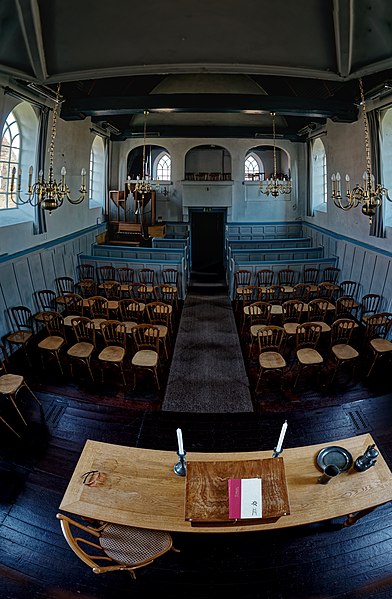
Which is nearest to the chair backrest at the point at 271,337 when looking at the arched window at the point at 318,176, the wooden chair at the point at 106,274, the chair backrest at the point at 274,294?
the chair backrest at the point at 274,294

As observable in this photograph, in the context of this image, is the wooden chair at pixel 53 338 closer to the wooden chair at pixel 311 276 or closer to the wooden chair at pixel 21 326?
the wooden chair at pixel 21 326

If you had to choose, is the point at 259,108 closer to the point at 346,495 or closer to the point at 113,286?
the point at 113,286

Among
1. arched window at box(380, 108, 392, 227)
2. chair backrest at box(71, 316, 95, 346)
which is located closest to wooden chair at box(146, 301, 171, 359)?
chair backrest at box(71, 316, 95, 346)

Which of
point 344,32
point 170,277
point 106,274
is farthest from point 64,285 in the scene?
point 344,32

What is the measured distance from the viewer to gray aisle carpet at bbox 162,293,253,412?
501 cm

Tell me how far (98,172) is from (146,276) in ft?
20.2

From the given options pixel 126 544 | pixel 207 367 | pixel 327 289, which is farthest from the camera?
pixel 327 289

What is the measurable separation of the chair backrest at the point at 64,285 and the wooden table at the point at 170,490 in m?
6.28

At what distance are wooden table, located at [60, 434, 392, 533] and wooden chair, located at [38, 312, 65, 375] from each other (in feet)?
10.2

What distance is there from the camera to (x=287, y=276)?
30.0 ft

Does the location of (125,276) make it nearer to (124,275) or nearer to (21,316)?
(124,275)

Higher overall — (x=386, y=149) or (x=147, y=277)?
(x=386, y=149)

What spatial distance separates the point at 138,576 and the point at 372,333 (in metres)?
5.21

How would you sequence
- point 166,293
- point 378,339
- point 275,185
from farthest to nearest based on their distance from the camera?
point 275,185 < point 166,293 < point 378,339
